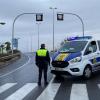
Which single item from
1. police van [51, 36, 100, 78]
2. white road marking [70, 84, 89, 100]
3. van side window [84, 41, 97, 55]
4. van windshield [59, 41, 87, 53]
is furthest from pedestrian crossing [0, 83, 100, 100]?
van side window [84, 41, 97, 55]

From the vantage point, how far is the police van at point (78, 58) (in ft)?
54.7

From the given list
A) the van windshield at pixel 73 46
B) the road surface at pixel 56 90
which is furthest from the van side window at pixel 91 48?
the road surface at pixel 56 90

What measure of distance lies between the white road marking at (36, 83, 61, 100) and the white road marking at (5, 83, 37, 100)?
0.62m

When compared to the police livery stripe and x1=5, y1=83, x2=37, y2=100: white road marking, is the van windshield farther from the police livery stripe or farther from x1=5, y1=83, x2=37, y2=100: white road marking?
x1=5, y1=83, x2=37, y2=100: white road marking

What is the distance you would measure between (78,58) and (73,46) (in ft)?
4.20

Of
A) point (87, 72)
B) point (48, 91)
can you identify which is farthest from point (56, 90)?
point (87, 72)

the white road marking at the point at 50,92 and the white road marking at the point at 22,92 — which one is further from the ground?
the white road marking at the point at 50,92

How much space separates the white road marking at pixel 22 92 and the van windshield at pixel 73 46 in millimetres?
2838

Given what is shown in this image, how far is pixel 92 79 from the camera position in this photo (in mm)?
17250

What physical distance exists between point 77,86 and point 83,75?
2.18 metres

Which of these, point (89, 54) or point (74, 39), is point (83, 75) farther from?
point (74, 39)

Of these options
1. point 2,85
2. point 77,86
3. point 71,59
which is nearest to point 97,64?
point 71,59

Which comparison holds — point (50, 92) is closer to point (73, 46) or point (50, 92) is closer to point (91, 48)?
point (73, 46)

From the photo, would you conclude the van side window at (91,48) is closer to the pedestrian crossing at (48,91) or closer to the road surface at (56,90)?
the road surface at (56,90)
